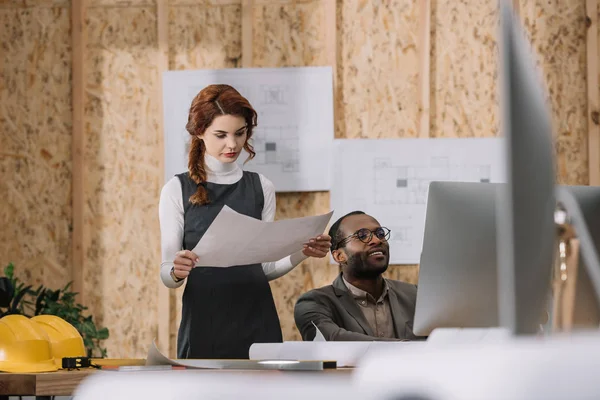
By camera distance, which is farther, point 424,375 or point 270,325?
point 270,325

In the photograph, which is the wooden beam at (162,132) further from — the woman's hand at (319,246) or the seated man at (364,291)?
the woman's hand at (319,246)

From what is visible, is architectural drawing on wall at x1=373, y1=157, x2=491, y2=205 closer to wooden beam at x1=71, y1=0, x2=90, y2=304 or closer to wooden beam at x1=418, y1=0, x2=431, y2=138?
wooden beam at x1=418, y1=0, x2=431, y2=138

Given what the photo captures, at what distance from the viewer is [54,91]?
4402 millimetres

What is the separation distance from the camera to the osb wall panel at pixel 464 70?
4309 millimetres

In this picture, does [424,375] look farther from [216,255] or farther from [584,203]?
[216,255]

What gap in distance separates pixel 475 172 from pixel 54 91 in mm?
2174

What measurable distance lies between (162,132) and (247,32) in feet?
2.17

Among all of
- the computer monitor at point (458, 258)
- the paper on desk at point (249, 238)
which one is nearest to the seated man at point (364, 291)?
the paper on desk at point (249, 238)

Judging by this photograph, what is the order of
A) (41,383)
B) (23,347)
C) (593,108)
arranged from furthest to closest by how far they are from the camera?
(593,108)
(23,347)
(41,383)

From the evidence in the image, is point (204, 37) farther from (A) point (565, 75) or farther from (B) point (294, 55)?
(A) point (565, 75)

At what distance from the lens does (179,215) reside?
3.04m

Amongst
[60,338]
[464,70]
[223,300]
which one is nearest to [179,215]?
[223,300]

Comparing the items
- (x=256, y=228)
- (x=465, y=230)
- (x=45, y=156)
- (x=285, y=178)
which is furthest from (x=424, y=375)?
(x=45, y=156)

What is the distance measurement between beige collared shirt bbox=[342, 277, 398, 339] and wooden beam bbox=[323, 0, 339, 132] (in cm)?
141
